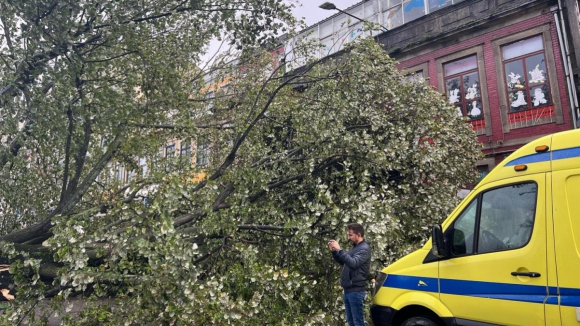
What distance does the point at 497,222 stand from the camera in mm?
4359

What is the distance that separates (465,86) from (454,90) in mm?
417

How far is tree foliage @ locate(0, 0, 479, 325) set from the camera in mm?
5883

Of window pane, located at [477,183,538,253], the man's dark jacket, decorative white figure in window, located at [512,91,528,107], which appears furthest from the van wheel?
decorative white figure in window, located at [512,91,528,107]

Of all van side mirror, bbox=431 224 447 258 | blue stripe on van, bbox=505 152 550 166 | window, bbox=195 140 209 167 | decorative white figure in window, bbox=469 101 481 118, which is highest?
decorative white figure in window, bbox=469 101 481 118

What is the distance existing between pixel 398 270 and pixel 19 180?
25.1ft

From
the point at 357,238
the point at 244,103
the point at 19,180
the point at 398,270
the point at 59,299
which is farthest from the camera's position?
the point at 244,103

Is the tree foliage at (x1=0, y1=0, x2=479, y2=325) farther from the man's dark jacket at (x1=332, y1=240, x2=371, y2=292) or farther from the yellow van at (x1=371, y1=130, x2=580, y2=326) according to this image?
the yellow van at (x1=371, y1=130, x2=580, y2=326)

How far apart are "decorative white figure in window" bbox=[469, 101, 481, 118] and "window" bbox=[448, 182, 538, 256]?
38.2 feet

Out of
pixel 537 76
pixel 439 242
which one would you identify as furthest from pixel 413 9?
pixel 439 242

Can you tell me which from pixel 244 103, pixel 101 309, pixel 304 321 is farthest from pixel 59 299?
pixel 244 103

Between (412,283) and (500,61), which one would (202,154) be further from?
(500,61)

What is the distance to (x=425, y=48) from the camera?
1661 cm

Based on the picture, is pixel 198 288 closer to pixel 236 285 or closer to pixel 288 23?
pixel 236 285

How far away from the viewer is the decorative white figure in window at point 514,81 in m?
14.3
